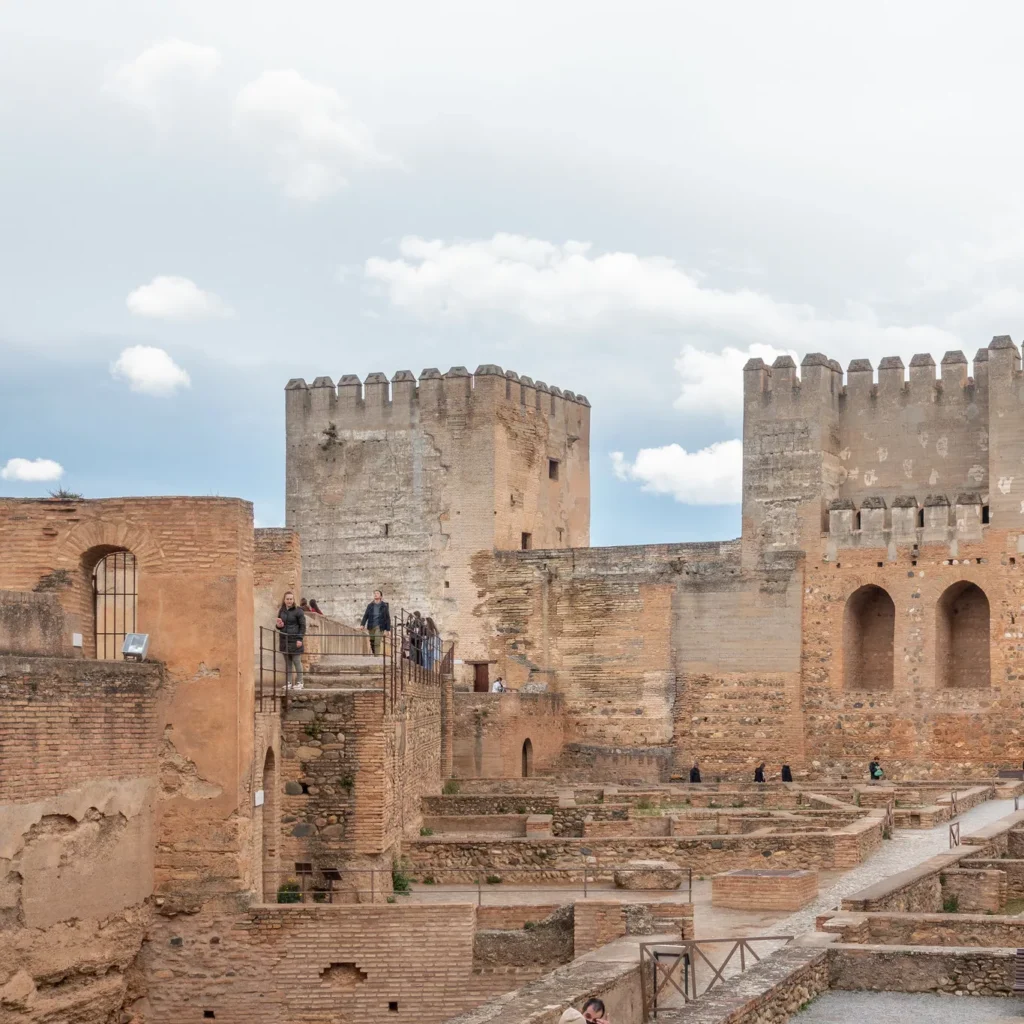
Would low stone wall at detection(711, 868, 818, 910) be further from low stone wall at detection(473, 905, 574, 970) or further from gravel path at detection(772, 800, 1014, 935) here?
low stone wall at detection(473, 905, 574, 970)

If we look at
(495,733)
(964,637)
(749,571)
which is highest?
(749,571)

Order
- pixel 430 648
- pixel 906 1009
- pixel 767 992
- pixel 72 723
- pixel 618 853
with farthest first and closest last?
pixel 430 648
pixel 618 853
pixel 72 723
pixel 906 1009
pixel 767 992

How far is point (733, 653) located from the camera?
3544cm

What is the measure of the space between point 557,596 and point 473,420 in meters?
3.96

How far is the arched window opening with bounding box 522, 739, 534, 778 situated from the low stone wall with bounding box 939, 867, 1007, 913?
16.4m

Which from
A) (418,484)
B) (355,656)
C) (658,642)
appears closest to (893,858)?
(355,656)

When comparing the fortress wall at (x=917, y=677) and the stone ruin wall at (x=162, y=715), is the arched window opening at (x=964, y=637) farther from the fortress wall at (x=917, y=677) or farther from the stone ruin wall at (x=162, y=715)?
the stone ruin wall at (x=162, y=715)

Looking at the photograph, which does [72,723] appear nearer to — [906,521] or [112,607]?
[112,607]

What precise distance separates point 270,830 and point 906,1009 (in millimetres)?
7551

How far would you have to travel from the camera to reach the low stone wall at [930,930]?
48.0 feet

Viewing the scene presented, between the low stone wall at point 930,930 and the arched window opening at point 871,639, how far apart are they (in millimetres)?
20404

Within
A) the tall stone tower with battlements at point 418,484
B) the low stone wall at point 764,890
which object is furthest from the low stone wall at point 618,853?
the tall stone tower with battlements at point 418,484

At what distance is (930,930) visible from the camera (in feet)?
48.4

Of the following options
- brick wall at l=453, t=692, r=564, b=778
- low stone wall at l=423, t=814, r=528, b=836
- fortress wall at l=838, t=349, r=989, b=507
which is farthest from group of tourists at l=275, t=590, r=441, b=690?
fortress wall at l=838, t=349, r=989, b=507
